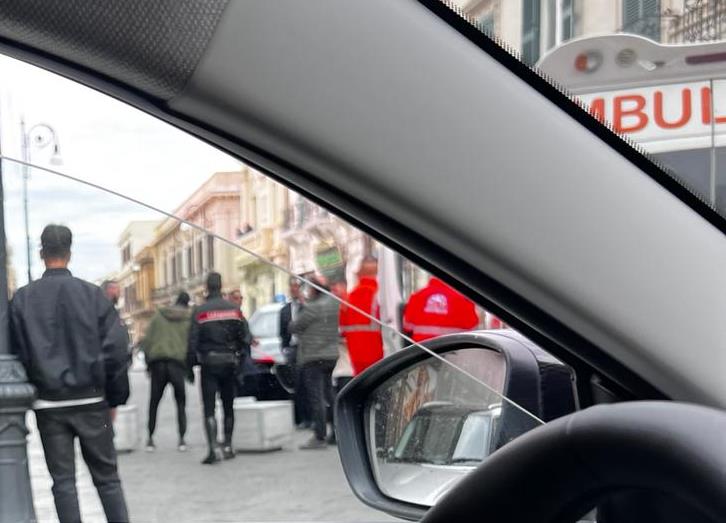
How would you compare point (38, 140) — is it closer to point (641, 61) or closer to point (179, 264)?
point (179, 264)

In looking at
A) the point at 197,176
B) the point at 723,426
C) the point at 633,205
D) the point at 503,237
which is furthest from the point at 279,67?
the point at 723,426

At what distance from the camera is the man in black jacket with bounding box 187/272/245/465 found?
3.54ft

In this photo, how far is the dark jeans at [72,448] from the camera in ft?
4.27

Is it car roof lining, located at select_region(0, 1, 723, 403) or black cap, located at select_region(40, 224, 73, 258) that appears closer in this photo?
car roof lining, located at select_region(0, 1, 723, 403)

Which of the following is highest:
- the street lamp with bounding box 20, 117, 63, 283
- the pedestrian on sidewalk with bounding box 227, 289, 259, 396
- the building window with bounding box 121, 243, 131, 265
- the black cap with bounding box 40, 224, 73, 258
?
the street lamp with bounding box 20, 117, 63, 283

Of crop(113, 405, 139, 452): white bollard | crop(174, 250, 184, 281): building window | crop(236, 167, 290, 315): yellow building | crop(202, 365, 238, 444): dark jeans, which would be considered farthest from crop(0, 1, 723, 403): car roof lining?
crop(113, 405, 139, 452): white bollard

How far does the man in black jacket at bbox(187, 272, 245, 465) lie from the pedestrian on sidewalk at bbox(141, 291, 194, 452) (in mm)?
12

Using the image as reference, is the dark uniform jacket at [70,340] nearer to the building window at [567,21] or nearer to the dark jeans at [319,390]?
the dark jeans at [319,390]

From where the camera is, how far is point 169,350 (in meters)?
1.18

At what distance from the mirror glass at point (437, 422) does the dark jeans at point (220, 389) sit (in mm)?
248

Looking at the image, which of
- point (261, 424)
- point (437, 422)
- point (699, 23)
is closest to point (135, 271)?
point (261, 424)

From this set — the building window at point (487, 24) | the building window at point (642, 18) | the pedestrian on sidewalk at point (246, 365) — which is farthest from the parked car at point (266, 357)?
the building window at point (642, 18)

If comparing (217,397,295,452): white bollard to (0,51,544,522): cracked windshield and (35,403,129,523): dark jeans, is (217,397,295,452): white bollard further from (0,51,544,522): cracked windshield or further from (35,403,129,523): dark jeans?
(35,403,129,523): dark jeans

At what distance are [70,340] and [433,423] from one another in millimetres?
486
